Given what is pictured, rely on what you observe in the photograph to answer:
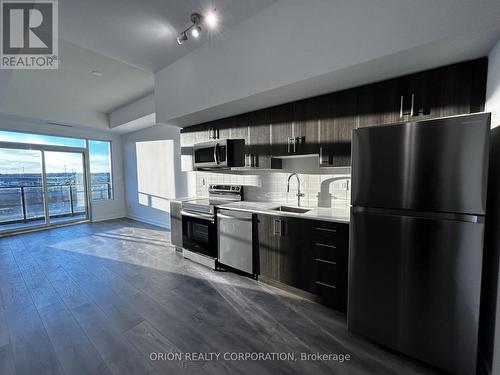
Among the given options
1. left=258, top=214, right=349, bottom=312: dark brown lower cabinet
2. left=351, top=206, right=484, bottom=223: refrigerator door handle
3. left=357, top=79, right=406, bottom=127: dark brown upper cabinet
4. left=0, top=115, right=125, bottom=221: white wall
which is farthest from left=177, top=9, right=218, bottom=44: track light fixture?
left=0, top=115, right=125, bottom=221: white wall

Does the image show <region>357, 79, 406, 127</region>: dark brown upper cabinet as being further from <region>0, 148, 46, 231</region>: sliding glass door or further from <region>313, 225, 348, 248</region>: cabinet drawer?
<region>0, 148, 46, 231</region>: sliding glass door

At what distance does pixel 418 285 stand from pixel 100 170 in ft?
24.9

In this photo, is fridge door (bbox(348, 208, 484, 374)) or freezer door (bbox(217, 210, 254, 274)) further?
freezer door (bbox(217, 210, 254, 274))

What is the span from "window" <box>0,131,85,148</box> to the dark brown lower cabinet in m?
6.11

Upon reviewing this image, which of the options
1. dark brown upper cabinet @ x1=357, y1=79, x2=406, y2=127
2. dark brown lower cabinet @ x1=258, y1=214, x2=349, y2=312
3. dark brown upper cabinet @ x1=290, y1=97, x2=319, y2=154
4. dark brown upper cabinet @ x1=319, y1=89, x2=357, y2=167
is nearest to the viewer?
dark brown upper cabinet @ x1=357, y1=79, x2=406, y2=127

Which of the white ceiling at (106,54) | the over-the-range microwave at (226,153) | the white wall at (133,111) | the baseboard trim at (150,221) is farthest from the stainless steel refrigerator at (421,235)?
the baseboard trim at (150,221)

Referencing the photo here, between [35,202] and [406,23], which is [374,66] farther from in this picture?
[35,202]

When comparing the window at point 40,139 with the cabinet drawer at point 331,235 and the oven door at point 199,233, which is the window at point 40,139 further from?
the cabinet drawer at point 331,235

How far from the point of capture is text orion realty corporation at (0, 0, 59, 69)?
1944mm

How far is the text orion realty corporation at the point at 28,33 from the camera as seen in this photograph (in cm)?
194

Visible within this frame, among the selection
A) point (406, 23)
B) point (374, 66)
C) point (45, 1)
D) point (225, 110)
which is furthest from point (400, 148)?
point (45, 1)

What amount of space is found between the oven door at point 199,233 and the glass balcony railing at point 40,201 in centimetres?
459

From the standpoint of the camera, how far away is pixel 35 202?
541 centimetres

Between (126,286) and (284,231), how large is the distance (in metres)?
2.05
